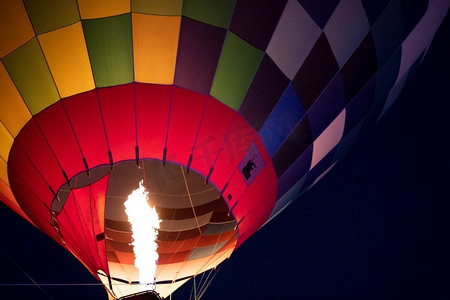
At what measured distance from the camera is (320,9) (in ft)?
8.48

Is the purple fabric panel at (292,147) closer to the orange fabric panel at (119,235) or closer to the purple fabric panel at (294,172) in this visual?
the purple fabric panel at (294,172)

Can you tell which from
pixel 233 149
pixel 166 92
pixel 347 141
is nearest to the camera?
pixel 166 92

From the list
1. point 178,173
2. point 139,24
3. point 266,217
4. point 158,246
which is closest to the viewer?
point 139,24

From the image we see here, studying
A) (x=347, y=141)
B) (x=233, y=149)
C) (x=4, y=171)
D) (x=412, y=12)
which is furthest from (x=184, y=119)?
(x=412, y=12)

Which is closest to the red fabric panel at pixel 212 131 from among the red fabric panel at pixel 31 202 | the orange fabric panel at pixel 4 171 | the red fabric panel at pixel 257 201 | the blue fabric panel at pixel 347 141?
the red fabric panel at pixel 257 201

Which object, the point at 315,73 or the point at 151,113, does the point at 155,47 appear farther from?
the point at 315,73

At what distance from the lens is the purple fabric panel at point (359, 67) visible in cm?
293

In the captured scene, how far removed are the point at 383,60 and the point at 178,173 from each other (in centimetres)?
190

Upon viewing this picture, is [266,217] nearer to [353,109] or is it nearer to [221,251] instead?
[221,251]

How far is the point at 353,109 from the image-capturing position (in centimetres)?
329

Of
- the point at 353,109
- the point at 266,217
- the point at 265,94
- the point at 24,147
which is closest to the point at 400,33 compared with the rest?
the point at 353,109

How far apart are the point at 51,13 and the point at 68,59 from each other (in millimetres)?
248

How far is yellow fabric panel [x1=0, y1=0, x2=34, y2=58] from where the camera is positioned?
85.7 inches

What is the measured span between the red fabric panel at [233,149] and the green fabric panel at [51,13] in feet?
3.47
